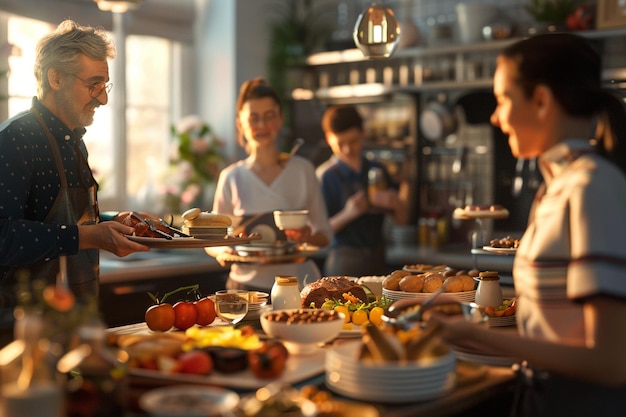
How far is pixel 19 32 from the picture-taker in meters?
5.47

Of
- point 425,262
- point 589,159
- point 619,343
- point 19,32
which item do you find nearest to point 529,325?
point 619,343

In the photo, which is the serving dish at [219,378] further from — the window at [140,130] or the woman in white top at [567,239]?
the window at [140,130]

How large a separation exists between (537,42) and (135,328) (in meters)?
1.50

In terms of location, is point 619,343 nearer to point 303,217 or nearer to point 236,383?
point 236,383

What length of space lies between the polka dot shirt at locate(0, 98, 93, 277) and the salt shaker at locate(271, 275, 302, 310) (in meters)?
0.65

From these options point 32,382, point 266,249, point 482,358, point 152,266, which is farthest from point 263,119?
point 32,382

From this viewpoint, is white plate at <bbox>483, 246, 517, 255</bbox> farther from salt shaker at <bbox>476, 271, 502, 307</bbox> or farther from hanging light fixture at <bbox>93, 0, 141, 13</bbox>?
hanging light fixture at <bbox>93, 0, 141, 13</bbox>

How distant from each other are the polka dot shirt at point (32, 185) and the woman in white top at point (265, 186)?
1047 mm

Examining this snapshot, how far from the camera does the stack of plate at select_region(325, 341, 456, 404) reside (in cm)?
187

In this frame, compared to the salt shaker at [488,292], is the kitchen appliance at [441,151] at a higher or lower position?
higher

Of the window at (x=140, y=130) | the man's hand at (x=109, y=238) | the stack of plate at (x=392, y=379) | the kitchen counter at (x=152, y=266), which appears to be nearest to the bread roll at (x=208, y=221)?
the man's hand at (x=109, y=238)

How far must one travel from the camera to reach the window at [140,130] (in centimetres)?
611

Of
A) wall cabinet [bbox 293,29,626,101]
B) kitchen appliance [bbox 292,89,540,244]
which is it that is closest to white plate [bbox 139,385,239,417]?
wall cabinet [bbox 293,29,626,101]

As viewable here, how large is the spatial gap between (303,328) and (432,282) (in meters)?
0.74
